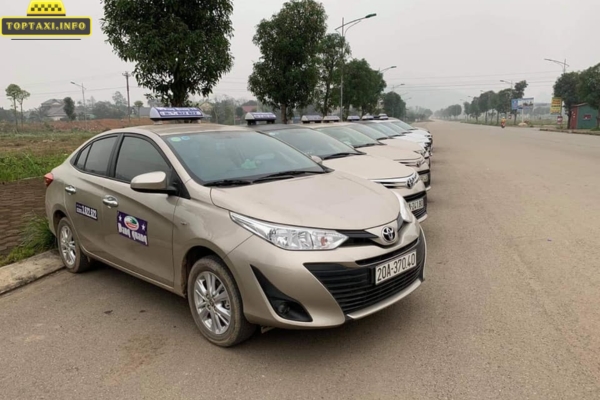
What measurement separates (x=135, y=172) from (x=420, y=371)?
2748mm

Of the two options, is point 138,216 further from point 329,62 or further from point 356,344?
point 329,62

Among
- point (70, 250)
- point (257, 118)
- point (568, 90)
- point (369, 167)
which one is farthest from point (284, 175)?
point (568, 90)

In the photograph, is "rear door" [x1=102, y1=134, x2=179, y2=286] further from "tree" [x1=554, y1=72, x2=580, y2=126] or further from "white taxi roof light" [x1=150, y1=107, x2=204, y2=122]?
"tree" [x1=554, y1=72, x2=580, y2=126]

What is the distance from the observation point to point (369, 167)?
6.01m

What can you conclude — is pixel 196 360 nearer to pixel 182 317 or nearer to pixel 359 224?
pixel 182 317

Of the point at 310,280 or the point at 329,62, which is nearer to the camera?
the point at 310,280

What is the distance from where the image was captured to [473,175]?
11.6 m

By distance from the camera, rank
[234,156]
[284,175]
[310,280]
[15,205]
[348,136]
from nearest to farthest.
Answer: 1. [310,280]
2. [284,175]
3. [234,156]
4. [15,205]
5. [348,136]

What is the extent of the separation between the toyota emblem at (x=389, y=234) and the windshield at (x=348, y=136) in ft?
18.4

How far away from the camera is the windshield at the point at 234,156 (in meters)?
3.63

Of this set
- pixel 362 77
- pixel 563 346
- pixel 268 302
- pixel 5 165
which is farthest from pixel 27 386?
pixel 362 77

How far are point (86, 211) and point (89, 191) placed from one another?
199mm

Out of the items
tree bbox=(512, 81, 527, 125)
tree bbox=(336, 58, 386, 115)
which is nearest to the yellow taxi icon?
tree bbox=(336, 58, 386, 115)

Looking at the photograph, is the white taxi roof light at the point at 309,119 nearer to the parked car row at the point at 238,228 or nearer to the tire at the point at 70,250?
the parked car row at the point at 238,228
